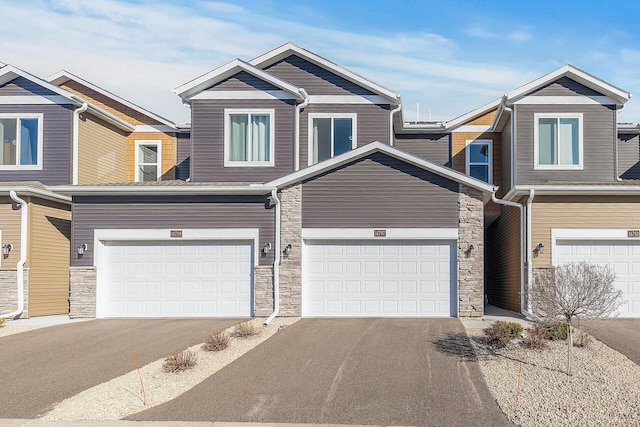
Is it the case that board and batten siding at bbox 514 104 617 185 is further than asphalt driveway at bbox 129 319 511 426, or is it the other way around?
board and batten siding at bbox 514 104 617 185

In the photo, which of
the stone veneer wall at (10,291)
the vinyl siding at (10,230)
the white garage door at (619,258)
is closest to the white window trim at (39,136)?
the vinyl siding at (10,230)

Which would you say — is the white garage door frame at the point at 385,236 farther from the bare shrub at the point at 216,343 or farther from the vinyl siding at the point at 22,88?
the vinyl siding at the point at 22,88

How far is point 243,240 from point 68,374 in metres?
6.50

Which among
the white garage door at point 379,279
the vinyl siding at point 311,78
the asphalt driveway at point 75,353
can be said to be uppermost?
the vinyl siding at point 311,78

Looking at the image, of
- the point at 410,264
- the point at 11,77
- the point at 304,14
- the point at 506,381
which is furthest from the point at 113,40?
the point at 506,381

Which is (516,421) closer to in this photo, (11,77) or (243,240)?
(243,240)

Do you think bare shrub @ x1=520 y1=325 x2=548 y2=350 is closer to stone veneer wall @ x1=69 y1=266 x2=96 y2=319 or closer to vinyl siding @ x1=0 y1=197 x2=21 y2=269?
stone veneer wall @ x1=69 y1=266 x2=96 y2=319

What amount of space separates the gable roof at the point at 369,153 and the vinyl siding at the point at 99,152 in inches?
254

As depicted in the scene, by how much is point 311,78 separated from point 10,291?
33.6 feet

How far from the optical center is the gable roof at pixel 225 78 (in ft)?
56.9

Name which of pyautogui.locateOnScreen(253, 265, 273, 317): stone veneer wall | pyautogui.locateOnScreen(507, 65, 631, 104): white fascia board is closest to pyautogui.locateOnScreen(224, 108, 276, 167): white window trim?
pyautogui.locateOnScreen(253, 265, 273, 317): stone veneer wall

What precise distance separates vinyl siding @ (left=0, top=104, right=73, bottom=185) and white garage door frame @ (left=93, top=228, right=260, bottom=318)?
2701 millimetres

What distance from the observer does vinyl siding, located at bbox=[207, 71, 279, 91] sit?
17656 mm

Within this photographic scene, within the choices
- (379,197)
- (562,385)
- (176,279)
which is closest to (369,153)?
(379,197)
